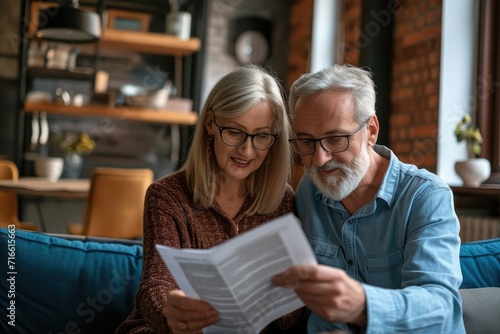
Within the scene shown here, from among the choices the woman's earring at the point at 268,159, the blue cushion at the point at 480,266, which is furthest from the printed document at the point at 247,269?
the blue cushion at the point at 480,266

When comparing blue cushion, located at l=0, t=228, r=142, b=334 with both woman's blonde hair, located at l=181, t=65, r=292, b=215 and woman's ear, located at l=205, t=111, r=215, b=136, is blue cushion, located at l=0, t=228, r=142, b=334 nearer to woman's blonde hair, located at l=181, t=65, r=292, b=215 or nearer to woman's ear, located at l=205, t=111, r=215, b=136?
woman's blonde hair, located at l=181, t=65, r=292, b=215

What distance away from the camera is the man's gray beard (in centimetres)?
160

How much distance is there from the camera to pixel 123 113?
5.86 m

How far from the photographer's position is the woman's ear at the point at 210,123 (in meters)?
1.75

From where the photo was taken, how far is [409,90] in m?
4.73

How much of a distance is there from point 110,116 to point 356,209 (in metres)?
4.55

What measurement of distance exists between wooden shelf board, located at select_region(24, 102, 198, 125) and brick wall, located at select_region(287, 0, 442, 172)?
1.94 m

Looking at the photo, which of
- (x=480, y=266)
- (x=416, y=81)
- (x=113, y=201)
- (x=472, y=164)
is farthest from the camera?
(x=416, y=81)

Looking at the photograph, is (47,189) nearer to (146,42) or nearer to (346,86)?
(146,42)

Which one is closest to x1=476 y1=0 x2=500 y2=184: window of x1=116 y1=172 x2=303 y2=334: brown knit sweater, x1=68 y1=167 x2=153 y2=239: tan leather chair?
x1=68 y1=167 x2=153 y2=239: tan leather chair

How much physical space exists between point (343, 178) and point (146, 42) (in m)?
4.68

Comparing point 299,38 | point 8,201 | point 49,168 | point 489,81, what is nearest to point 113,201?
point 8,201

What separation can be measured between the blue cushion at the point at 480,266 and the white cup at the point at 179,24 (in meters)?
4.46

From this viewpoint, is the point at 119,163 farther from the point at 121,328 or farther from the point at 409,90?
the point at 121,328
